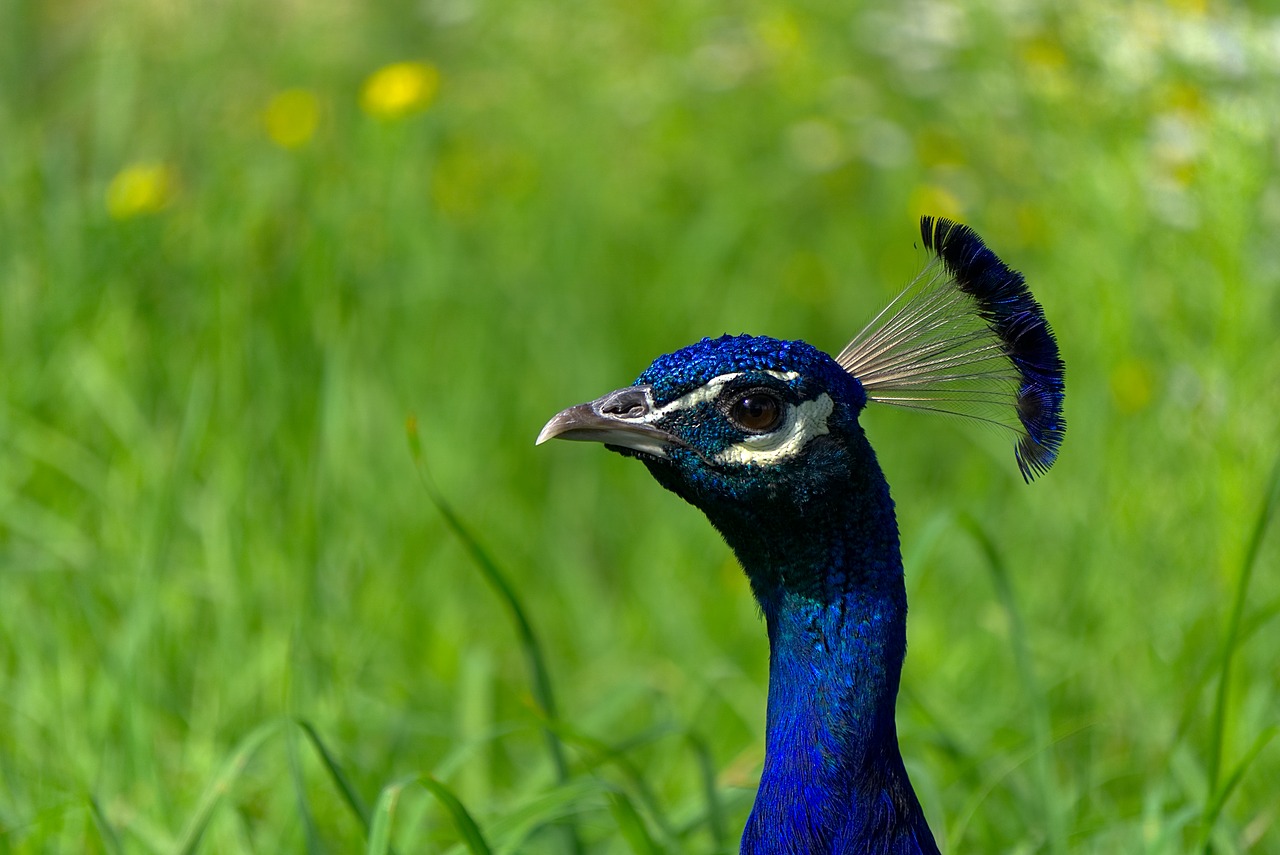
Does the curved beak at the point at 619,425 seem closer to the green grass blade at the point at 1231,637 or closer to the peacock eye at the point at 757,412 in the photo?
the peacock eye at the point at 757,412

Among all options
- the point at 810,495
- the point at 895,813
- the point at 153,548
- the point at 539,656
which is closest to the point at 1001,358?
the point at 810,495

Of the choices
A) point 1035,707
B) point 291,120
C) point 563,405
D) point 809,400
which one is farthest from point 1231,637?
point 291,120

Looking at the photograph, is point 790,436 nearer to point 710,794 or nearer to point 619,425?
point 619,425

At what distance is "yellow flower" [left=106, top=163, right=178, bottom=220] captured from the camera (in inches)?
127

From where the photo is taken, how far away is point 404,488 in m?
3.12

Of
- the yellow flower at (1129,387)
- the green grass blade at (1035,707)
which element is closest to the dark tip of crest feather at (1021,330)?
the green grass blade at (1035,707)

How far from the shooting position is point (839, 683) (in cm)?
144

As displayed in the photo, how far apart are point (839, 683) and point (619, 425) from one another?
33 cm

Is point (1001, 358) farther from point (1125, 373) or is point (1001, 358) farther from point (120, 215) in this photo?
point (120, 215)

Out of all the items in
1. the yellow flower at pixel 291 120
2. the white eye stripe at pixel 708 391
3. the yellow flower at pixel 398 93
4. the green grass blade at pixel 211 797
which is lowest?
the green grass blade at pixel 211 797

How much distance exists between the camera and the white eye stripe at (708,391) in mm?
1408

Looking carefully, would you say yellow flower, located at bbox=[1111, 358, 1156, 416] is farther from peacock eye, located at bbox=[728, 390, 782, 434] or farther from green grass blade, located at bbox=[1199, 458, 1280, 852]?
peacock eye, located at bbox=[728, 390, 782, 434]

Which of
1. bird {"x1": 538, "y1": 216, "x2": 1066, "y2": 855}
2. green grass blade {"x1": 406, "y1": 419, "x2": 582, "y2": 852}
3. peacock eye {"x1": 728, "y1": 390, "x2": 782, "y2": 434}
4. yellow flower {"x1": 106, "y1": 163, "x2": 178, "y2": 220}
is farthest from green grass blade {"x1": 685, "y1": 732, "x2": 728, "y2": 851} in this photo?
yellow flower {"x1": 106, "y1": 163, "x2": 178, "y2": 220}

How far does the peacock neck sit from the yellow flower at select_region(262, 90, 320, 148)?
2524mm
